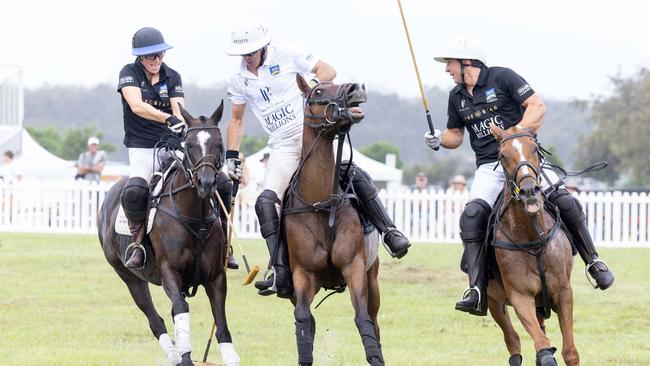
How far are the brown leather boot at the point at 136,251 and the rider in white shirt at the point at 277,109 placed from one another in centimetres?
96

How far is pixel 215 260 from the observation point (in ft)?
35.4

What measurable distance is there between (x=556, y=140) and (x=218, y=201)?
12561cm

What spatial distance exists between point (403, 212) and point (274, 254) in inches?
729

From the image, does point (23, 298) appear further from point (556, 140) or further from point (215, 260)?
point (556, 140)

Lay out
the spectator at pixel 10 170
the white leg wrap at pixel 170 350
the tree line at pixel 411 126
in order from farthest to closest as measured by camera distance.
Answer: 1. the tree line at pixel 411 126
2. the spectator at pixel 10 170
3. the white leg wrap at pixel 170 350

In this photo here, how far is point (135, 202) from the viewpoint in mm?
11008

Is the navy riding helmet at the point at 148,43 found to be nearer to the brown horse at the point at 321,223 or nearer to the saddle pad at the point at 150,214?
the saddle pad at the point at 150,214

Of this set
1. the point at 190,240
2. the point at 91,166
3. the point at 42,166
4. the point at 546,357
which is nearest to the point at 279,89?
the point at 190,240

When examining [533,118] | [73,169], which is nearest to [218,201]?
[533,118]

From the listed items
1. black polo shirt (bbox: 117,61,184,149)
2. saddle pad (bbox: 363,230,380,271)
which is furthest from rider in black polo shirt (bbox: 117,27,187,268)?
saddle pad (bbox: 363,230,380,271)

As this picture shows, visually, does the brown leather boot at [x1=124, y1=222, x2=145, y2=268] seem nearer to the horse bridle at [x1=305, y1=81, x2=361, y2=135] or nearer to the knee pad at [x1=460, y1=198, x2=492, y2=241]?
the horse bridle at [x1=305, y1=81, x2=361, y2=135]

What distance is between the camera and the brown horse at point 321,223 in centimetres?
967

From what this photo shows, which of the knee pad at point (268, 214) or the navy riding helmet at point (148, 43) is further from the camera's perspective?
the navy riding helmet at point (148, 43)

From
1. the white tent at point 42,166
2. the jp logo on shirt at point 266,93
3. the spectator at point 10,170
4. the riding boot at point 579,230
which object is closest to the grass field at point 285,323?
the riding boot at point 579,230
